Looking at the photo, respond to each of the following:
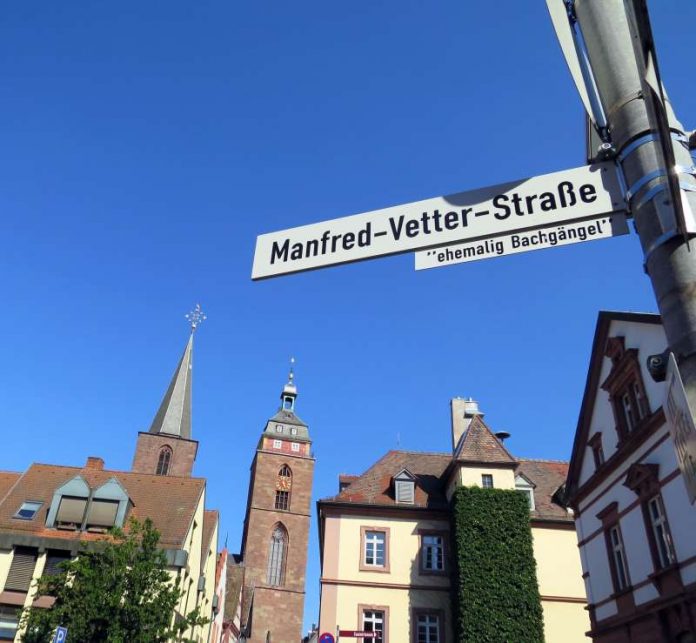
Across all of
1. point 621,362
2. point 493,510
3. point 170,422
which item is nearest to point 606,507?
point 621,362

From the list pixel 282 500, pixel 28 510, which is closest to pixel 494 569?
pixel 28 510

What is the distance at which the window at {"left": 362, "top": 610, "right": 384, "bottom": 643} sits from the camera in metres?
25.6

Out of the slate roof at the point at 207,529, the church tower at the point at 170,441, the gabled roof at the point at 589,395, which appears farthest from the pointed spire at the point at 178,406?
the gabled roof at the point at 589,395

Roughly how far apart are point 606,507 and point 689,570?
399cm

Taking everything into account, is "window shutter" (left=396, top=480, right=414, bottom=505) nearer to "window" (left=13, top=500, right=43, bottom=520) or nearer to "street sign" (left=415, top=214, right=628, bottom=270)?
"window" (left=13, top=500, right=43, bottom=520)

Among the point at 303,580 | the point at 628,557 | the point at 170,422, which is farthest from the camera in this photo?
the point at 170,422

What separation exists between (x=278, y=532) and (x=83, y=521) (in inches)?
1534

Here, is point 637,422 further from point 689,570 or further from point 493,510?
point 493,510

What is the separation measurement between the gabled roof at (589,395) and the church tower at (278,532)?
4350cm

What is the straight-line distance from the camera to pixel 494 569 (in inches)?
966

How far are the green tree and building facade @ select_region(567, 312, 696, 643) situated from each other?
11.6m

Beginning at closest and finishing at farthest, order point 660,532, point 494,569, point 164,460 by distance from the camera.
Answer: point 660,532 → point 494,569 → point 164,460

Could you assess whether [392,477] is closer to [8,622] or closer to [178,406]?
[8,622]

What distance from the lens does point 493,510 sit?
2609 centimetres
